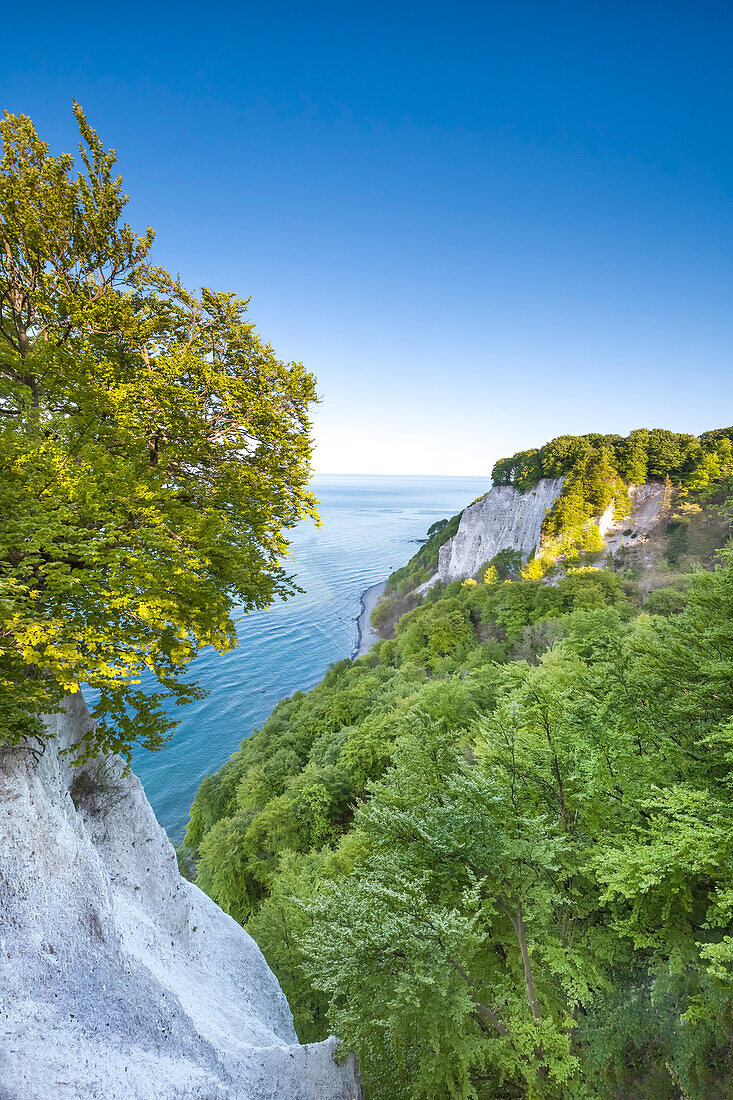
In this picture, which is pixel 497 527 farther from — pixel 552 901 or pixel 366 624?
pixel 552 901

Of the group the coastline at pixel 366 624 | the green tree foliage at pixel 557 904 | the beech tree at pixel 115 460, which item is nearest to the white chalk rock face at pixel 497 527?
the coastline at pixel 366 624

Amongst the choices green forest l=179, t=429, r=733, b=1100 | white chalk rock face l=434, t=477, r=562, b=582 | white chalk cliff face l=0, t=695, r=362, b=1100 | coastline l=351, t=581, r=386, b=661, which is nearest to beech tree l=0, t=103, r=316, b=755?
white chalk cliff face l=0, t=695, r=362, b=1100

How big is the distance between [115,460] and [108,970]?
354 inches

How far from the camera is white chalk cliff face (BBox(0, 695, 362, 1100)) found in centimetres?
612

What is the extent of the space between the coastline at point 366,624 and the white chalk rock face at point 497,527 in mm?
Answer: 16129

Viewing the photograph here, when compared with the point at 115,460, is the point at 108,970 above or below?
below

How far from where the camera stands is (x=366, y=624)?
81.9 meters

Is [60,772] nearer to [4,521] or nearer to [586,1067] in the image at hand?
[4,521]

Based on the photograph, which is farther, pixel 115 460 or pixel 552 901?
pixel 552 901

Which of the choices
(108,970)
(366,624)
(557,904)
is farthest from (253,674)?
(108,970)

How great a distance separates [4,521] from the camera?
6.38 metres

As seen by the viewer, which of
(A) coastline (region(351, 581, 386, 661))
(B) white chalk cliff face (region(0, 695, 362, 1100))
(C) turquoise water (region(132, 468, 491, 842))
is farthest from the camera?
(A) coastline (region(351, 581, 386, 661))

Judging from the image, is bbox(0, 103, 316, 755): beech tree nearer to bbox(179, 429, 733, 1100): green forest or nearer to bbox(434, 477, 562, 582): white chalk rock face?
bbox(179, 429, 733, 1100): green forest

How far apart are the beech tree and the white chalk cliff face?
1384 millimetres
